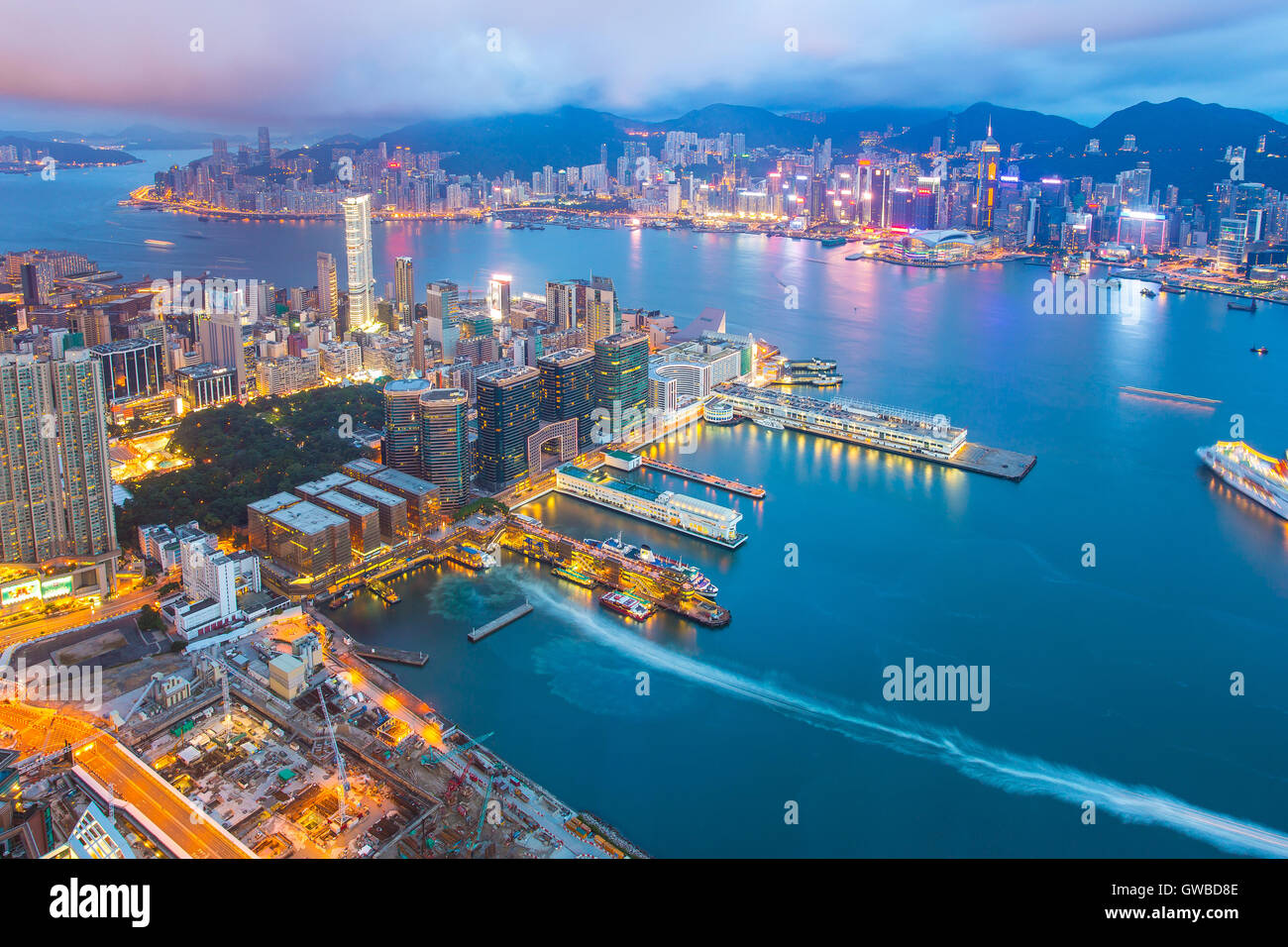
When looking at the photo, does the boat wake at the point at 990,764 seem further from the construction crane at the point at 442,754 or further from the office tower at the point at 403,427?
the office tower at the point at 403,427

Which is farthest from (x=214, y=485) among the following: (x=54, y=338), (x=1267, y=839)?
(x=1267, y=839)

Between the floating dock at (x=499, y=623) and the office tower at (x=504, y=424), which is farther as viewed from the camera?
the office tower at (x=504, y=424)

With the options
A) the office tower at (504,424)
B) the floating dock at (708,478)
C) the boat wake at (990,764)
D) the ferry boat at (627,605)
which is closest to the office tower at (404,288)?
the office tower at (504,424)

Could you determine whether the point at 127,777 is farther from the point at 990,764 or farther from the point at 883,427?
the point at 883,427

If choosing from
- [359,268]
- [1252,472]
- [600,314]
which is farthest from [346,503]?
[1252,472]

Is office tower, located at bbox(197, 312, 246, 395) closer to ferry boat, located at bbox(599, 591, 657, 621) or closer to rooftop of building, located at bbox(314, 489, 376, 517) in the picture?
rooftop of building, located at bbox(314, 489, 376, 517)
